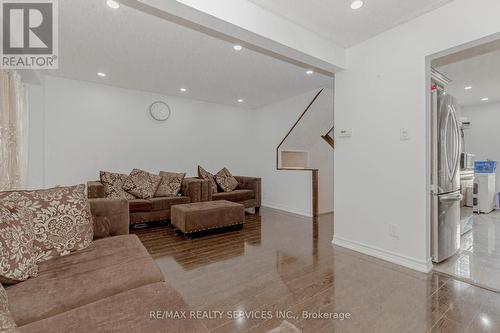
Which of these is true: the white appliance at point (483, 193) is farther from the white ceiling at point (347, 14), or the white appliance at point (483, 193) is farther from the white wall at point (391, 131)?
the white ceiling at point (347, 14)

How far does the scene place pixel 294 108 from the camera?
16.1 feet

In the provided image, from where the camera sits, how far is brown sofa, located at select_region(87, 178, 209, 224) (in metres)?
3.51

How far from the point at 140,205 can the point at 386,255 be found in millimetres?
3379

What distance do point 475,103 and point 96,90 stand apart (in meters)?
7.75

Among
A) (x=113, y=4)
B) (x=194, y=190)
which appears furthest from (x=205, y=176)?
(x=113, y=4)

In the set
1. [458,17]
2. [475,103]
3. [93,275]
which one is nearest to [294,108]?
[458,17]

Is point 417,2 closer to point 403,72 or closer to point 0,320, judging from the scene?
point 403,72

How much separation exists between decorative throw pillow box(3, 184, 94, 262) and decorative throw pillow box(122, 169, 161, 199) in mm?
2265

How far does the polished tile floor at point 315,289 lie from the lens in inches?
59.4

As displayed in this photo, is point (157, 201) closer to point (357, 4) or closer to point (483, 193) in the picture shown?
point (357, 4)

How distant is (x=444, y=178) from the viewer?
239 cm

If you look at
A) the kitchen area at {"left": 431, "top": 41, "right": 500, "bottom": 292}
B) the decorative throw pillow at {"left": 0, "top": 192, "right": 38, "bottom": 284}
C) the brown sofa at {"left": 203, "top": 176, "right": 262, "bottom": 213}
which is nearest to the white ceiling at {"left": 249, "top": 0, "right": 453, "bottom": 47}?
the kitchen area at {"left": 431, "top": 41, "right": 500, "bottom": 292}

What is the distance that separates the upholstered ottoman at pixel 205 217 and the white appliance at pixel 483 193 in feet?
15.4

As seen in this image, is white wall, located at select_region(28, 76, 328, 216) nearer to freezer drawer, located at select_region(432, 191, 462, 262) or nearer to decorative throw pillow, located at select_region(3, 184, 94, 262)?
freezer drawer, located at select_region(432, 191, 462, 262)
